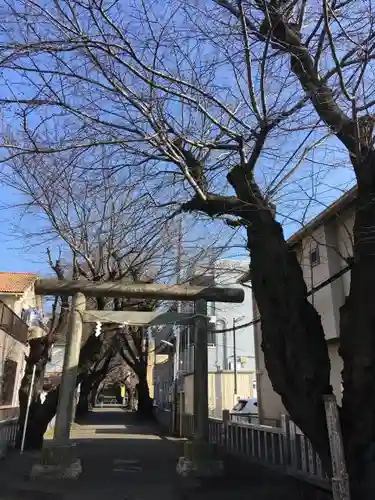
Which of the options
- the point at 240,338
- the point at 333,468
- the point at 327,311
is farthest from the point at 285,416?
the point at 240,338

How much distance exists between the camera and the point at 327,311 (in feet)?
39.5

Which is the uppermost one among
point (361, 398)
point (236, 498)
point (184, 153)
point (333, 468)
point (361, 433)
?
point (184, 153)

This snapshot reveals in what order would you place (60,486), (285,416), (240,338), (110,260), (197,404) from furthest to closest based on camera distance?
1. (240,338)
2. (110,260)
3. (197,404)
4. (285,416)
5. (60,486)

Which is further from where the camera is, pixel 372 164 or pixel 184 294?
pixel 184 294

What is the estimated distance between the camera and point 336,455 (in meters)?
4.98

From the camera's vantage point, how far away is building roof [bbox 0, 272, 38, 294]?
79.2 feet

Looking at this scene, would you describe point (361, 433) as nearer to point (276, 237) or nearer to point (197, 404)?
point (276, 237)

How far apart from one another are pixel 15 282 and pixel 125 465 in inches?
661

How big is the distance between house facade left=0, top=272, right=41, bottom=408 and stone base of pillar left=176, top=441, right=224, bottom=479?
7.71m

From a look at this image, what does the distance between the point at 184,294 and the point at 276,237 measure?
509 centimetres

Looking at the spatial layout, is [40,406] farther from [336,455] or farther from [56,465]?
[336,455]

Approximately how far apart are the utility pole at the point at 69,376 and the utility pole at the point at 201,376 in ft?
9.18

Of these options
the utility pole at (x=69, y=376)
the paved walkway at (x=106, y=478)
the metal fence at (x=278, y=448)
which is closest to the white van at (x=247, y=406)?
the metal fence at (x=278, y=448)

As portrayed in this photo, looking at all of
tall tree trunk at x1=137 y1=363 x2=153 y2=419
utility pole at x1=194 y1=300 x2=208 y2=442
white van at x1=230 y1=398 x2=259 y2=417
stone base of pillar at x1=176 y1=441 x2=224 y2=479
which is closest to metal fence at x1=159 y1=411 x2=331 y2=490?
utility pole at x1=194 y1=300 x2=208 y2=442
